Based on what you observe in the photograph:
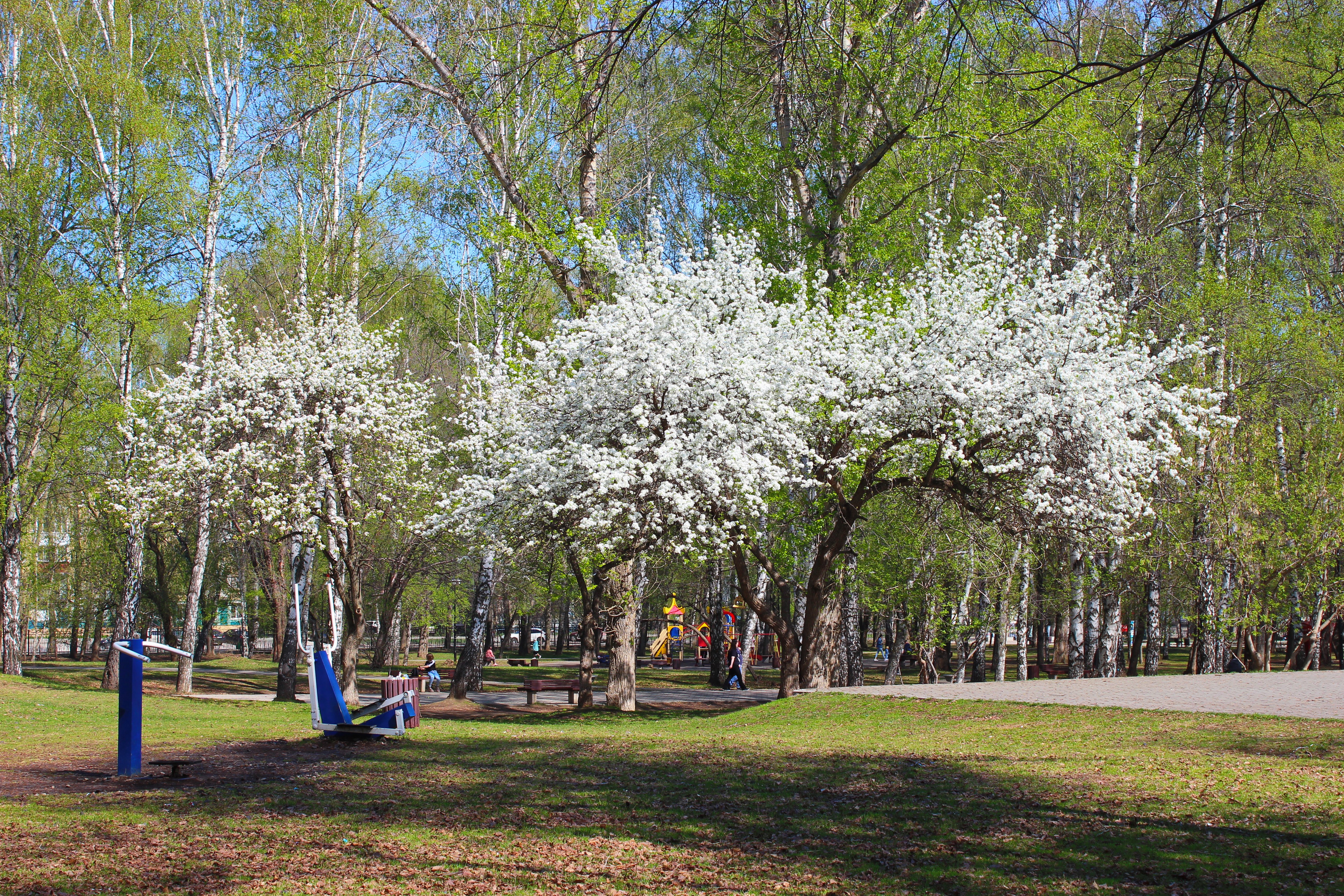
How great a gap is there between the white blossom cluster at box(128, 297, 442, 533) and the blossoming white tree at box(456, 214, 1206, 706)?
191 inches

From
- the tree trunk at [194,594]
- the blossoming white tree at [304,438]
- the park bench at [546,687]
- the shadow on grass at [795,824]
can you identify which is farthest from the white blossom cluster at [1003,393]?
the tree trunk at [194,594]

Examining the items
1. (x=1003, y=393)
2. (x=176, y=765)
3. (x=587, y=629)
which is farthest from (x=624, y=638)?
(x=176, y=765)

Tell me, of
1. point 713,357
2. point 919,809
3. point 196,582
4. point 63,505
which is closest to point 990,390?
point 713,357

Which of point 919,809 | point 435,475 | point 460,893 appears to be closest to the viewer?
point 460,893

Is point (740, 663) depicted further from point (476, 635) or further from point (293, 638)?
point (293, 638)

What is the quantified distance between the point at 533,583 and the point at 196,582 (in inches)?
405

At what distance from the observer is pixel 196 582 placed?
20.8m

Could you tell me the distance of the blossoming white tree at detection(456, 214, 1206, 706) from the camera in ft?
40.2

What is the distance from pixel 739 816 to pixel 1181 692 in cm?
924

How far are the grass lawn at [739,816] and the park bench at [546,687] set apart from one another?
927cm

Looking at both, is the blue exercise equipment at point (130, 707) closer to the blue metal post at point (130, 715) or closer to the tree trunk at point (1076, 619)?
the blue metal post at point (130, 715)

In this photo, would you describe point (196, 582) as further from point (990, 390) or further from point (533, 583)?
point (990, 390)

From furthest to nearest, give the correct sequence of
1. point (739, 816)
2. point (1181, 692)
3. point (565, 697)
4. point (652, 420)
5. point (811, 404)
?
1. point (565, 697)
2. point (811, 404)
3. point (1181, 692)
4. point (652, 420)
5. point (739, 816)

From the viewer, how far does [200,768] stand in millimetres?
8961
